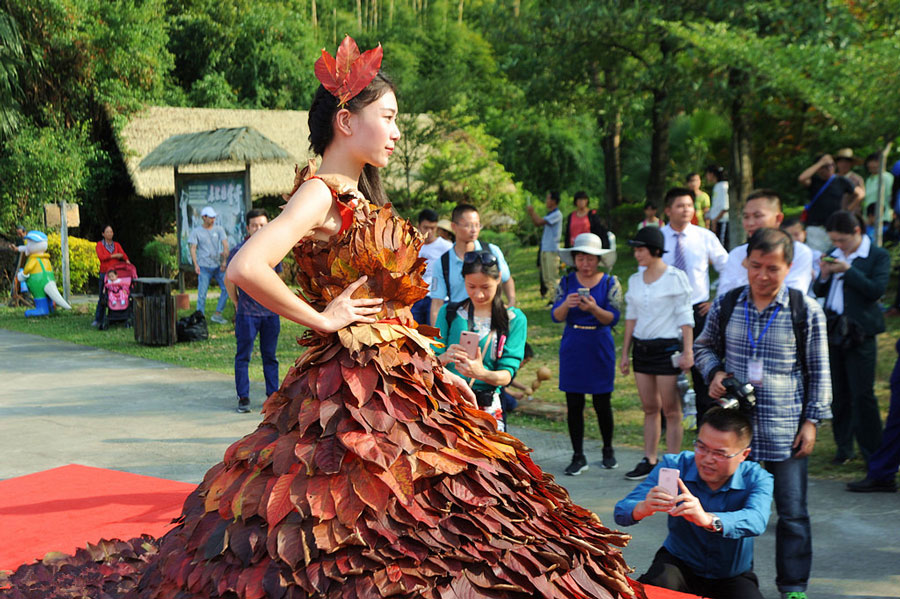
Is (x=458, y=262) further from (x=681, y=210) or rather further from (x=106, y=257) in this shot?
(x=106, y=257)

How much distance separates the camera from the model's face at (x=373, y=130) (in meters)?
2.35

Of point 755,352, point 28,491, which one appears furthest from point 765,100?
point 28,491

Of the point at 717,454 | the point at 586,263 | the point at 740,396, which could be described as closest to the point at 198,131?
the point at 586,263

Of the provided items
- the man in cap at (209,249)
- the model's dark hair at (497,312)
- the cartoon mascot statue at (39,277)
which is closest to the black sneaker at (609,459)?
the model's dark hair at (497,312)

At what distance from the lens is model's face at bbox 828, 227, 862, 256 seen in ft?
16.9

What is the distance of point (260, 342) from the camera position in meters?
6.34

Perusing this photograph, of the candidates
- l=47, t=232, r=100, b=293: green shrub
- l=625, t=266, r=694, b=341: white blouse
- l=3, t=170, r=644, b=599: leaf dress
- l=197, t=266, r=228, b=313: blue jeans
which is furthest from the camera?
l=47, t=232, r=100, b=293: green shrub

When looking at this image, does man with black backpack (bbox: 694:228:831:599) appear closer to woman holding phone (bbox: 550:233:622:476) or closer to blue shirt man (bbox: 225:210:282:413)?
woman holding phone (bbox: 550:233:622:476)

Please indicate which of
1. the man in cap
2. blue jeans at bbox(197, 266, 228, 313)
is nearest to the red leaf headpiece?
blue jeans at bbox(197, 266, 228, 313)

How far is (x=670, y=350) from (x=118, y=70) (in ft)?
48.7

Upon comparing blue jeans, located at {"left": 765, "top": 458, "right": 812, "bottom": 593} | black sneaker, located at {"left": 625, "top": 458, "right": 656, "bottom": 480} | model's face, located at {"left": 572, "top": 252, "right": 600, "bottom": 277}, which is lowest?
black sneaker, located at {"left": 625, "top": 458, "right": 656, "bottom": 480}

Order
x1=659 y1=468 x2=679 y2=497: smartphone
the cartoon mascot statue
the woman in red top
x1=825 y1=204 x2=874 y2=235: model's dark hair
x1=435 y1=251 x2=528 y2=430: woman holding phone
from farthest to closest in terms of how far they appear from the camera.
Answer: the cartoon mascot statue → the woman in red top → x1=825 y1=204 x2=874 y2=235: model's dark hair → x1=435 y1=251 x2=528 y2=430: woman holding phone → x1=659 y1=468 x2=679 y2=497: smartphone

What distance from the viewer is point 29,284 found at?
41.2 ft

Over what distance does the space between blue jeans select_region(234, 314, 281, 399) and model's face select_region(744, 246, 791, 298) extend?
383 cm
